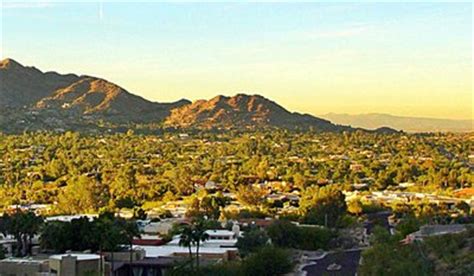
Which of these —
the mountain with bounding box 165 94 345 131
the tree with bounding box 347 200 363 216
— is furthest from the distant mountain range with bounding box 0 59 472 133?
the tree with bounding box 347 200 363 216

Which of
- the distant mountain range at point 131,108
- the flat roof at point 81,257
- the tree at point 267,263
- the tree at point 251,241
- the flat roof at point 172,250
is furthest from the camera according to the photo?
the distant mountain range at point 131,108

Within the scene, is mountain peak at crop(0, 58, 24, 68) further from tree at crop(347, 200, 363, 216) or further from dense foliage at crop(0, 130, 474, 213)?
tree at crop(347, 200, 363, 216)

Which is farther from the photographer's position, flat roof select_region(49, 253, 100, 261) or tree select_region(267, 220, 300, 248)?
tree select_region(267, 220, 300, 248)

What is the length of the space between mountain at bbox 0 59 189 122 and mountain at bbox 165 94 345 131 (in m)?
4.45

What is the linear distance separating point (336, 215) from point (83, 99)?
122636mm

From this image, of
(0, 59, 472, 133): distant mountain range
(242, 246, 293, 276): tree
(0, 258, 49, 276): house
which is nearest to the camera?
(0, 258, 49, 276): house

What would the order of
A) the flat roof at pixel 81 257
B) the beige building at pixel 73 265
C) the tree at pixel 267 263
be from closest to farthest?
the beige building at pixel 73 265 → the flat roof at pixel 81 257 → the tree at pixel 267 263

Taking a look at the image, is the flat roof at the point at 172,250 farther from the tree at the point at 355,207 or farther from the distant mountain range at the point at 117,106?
the distant mountain range at the point at 117,106

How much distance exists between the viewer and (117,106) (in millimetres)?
170000

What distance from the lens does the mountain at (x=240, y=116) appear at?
164000mm

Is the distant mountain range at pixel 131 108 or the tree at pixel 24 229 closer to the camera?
the tree at pixel 24 229

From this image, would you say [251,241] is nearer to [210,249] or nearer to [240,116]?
[210,249]

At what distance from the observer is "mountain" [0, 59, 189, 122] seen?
527 ft

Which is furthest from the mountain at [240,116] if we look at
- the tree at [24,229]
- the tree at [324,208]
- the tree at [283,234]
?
the tree at [24,229]
